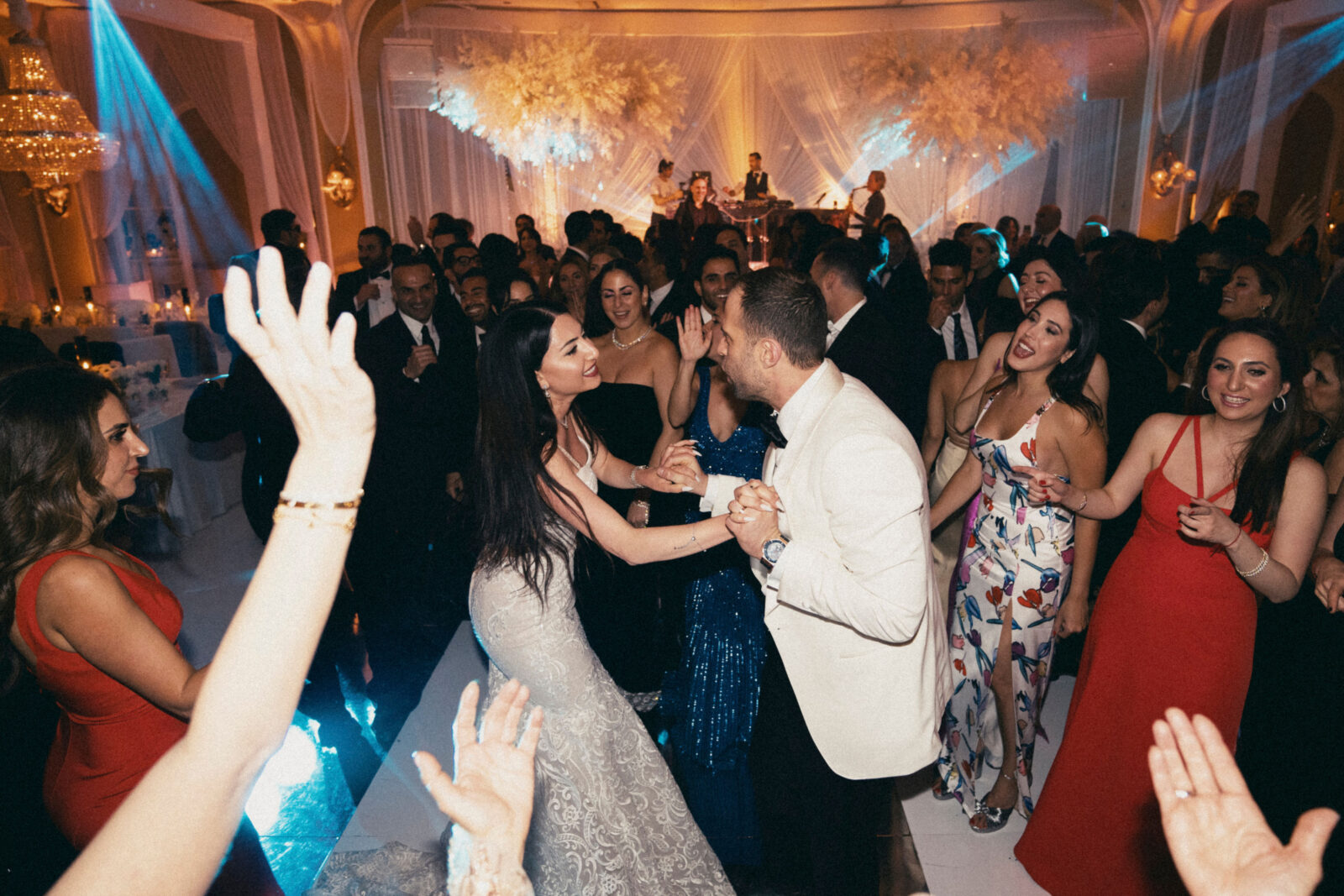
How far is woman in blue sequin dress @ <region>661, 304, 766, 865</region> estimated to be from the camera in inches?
99.0

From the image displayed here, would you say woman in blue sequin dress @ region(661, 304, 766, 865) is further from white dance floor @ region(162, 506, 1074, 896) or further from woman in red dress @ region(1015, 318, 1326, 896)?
woman in red dress @ region(1015, 318, 1326, 896)

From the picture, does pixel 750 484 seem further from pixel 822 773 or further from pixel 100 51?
pixel 100 51

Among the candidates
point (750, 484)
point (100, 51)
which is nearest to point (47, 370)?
point (750, 484)

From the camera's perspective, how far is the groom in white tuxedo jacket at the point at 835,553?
5.28 ft

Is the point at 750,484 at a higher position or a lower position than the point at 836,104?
lower

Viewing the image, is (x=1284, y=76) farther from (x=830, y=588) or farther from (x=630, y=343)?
(x=830, y=588)

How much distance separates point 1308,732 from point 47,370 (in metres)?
3.16

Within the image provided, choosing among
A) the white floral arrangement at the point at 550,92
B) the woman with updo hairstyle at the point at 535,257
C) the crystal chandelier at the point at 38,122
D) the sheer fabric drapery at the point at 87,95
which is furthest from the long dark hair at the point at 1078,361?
the white floral arrangement at the point at 550,92

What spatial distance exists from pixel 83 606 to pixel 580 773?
3.55 feet

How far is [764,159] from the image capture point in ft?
42.5

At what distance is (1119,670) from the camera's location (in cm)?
210

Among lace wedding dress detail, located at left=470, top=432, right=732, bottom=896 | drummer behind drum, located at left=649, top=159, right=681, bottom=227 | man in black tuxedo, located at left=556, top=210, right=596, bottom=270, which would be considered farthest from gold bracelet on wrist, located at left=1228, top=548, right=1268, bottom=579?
drummer behind drum, located at left=649, top=159, right=681, bottom=227

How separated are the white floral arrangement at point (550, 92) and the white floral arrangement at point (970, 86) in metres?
3.19

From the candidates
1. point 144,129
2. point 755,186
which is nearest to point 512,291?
point 144,129
